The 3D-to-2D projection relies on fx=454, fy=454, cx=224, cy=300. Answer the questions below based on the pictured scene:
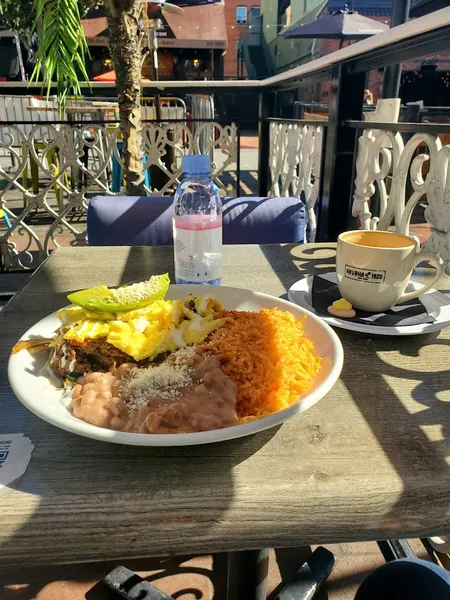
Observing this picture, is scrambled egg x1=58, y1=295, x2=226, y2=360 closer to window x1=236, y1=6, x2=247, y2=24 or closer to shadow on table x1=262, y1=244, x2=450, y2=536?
shadow on table x1=262, y1=244, x2=450, y2=536

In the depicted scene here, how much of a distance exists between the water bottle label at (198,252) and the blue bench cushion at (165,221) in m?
0.89

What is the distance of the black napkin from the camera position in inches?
36.9

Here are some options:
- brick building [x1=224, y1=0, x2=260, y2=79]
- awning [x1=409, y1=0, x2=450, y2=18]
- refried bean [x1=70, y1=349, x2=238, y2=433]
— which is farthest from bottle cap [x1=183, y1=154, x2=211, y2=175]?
brick building [x1=224, y1=0, x2=260, y2=79]

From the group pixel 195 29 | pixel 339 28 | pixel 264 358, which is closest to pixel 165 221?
pixel 264 358

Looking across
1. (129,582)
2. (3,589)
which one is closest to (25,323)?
(129,582)

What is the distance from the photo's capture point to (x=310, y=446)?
622mm

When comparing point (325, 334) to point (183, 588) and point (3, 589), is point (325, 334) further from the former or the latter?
point (3, 589)

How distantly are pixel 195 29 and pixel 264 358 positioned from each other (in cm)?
1527

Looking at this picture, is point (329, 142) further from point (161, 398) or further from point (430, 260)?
point (161, 398)

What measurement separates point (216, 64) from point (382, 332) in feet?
58.0

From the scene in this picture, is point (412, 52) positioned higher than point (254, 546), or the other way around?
point (412, 52)

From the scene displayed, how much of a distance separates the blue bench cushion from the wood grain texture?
1.34 metres

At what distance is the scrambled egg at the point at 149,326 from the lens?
750mm

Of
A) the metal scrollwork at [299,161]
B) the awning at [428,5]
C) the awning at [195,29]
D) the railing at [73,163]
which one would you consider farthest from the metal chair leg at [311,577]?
the awning at [195,29]
